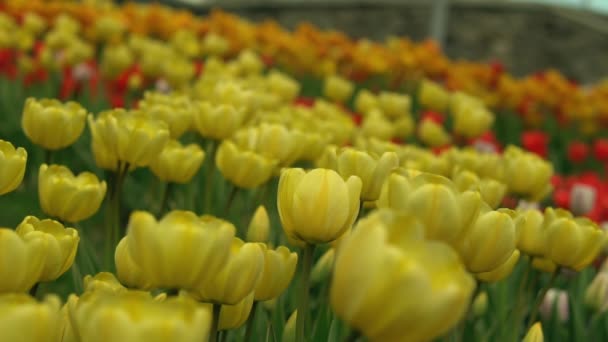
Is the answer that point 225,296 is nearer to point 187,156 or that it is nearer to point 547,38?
point 187,156

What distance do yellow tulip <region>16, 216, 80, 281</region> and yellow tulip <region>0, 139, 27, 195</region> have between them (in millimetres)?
67

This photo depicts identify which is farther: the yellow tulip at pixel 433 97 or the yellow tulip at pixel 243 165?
the yellow tulip at pixel 433 97

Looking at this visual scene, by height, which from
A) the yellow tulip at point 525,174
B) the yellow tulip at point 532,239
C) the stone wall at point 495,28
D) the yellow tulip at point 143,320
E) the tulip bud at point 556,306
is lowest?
the stone wall at point 495,28

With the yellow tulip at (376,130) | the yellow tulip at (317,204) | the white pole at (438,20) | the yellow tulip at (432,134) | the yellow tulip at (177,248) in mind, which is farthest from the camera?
the white pole at (438,20)

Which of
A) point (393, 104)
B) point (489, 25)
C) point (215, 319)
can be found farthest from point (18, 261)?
point (489, 25)

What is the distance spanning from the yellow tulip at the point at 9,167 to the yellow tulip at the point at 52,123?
46cm

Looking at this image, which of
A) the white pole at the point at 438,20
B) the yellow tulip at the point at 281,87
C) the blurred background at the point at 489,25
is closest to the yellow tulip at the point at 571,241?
the yellow tulip at the point at 281,87

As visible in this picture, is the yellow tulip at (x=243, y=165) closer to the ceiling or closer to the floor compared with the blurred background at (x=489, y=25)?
closer to the ceiling

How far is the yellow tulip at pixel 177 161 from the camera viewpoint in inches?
65.2

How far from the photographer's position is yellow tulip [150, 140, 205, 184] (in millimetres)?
1655

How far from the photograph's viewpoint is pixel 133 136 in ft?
4.80

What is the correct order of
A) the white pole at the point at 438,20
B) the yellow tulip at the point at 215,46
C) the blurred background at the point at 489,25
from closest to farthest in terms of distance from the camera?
the yellow tulip at the point at 215,46 → the white pole at the point at 438,20 → the blurred background at the point at 489,25

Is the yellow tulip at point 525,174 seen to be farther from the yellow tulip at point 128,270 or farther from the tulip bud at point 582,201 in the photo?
the yellow tulip at point 128,270

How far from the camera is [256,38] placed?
18.7ft
